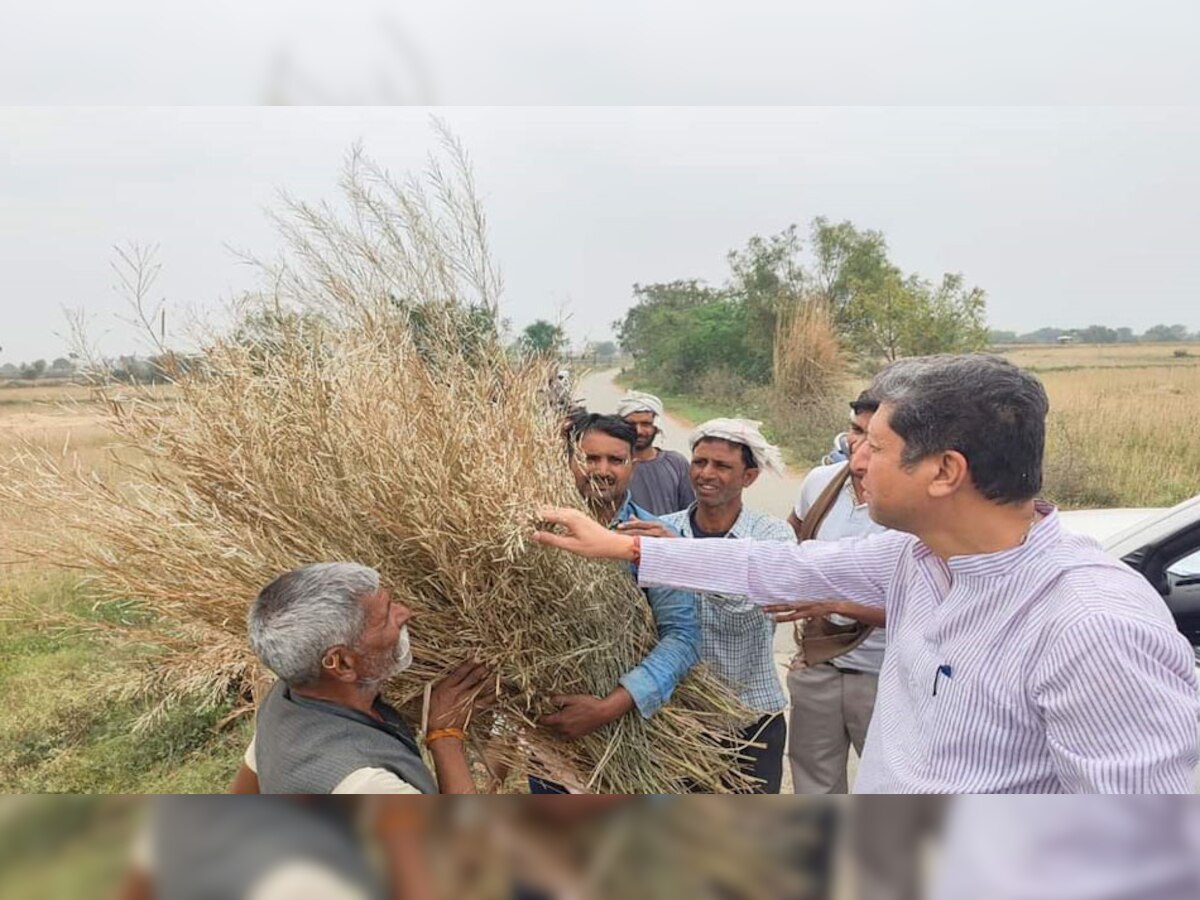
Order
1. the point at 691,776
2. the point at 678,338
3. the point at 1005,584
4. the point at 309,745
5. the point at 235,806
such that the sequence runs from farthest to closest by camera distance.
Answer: the point at 678,338, the point at 691,776, the point at 309,745, the point at 1005,584, the point at 235,806

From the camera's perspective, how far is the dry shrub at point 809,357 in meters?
8.34

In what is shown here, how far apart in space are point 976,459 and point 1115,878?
1.49 feet

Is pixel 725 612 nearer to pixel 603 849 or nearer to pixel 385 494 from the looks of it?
pixel 385 494

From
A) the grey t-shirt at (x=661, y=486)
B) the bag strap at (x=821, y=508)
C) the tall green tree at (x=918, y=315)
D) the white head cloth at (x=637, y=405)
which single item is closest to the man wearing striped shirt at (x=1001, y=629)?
the bag strap at (x=821, y=508)

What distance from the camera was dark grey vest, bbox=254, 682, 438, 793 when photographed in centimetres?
113

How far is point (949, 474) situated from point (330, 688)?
0.94 meters

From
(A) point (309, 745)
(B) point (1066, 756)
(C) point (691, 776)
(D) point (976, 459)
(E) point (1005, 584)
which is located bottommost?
(C) point (691, 776)

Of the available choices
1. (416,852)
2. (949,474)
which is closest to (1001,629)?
(949,474)

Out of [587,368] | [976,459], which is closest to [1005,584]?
[976,459]

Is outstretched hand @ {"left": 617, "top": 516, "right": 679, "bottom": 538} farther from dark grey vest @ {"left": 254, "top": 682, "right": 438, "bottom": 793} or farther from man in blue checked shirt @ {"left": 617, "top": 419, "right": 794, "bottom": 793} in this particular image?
dark grey vest @ {"left": 254, "top": 682, "right": 438, "bottom": 793}

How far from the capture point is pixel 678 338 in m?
12.7

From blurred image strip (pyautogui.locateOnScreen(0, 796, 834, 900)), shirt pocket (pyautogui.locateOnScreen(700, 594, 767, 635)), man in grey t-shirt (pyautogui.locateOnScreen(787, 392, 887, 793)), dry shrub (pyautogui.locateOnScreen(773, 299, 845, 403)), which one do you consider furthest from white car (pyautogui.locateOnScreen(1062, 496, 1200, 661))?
dry shrub (pyautogui.locateOnScreen(773, 299, 845, 403))

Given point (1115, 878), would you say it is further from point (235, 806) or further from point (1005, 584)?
point (235, 806)

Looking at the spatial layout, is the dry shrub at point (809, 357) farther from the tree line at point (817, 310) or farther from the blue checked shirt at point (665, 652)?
the blue checked shirt at point (665, 652)
